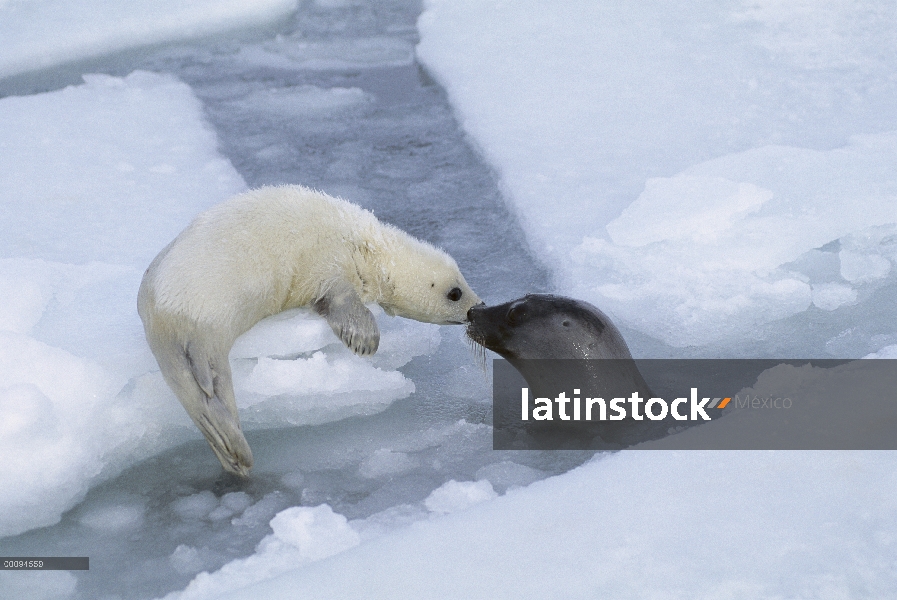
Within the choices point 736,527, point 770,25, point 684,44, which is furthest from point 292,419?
point 770,25

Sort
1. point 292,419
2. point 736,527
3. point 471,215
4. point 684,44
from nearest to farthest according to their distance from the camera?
point 736,527
point 292,419
point 471,215
point 684,44

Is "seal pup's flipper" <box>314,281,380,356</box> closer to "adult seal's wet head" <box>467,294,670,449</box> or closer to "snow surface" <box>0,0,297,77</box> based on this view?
"adult seal's wet head" <box>467,294,670,449</box>

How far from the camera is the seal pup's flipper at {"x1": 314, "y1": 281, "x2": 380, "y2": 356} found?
2930 millimetres

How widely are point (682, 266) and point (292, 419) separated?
1483mm

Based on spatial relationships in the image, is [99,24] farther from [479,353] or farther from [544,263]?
[479,353]

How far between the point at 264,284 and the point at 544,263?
1.17 m

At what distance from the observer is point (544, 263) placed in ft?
12.1

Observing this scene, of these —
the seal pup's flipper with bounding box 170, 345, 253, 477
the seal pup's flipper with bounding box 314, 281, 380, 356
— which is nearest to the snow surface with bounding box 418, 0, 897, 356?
the seal pup's flipper with bounding box 314, 281, 380, 356

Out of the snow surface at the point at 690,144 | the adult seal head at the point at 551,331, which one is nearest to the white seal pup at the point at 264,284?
the adult seal head at the point at 551,331

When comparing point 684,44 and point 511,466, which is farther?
point 684,44

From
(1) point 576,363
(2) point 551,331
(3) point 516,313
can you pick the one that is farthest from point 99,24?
(1) point 576,363

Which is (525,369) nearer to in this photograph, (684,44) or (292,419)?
(292,419)

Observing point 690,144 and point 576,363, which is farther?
point 690,144

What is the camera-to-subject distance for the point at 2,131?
14.9ft
